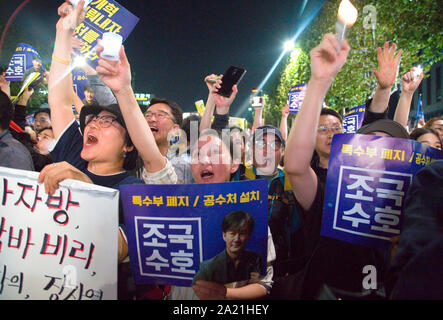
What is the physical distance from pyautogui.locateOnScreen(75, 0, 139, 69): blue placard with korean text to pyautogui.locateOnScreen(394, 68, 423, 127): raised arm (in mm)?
3092

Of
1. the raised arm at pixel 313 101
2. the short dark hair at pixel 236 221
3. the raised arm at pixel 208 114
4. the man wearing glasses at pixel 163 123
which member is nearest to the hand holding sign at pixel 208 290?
the short dark hair at pixel 236 221

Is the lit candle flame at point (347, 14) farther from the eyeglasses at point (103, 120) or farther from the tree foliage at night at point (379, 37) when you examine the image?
the eyeglasses at point (103, 120)

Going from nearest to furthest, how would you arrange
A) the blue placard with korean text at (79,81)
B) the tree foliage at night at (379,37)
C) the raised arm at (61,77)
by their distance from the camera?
the raised arm at (61,77), the blue placard with korean text at (79,81), the tree foliage at night at (379,37)

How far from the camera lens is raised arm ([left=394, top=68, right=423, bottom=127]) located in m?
3.29

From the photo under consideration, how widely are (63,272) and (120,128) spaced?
975 mm

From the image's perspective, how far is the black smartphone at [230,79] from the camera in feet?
11.2

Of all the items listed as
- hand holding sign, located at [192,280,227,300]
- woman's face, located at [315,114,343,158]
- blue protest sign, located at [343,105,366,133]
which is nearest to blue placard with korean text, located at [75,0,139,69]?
woman's face, located at [315,114,343,158]

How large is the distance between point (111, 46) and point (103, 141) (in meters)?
0.63

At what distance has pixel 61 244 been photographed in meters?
1.58

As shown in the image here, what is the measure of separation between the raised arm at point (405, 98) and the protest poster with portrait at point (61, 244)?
3.16 metres

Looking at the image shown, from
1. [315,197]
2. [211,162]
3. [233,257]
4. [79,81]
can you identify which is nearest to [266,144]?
[211,162]

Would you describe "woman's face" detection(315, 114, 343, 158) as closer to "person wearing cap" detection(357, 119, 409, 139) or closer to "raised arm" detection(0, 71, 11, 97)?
"person wearing cap" detection(357, 119, 409, 139)

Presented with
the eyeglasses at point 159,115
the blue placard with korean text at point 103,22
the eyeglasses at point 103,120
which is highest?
the blue placard with korean text at point 103,22
